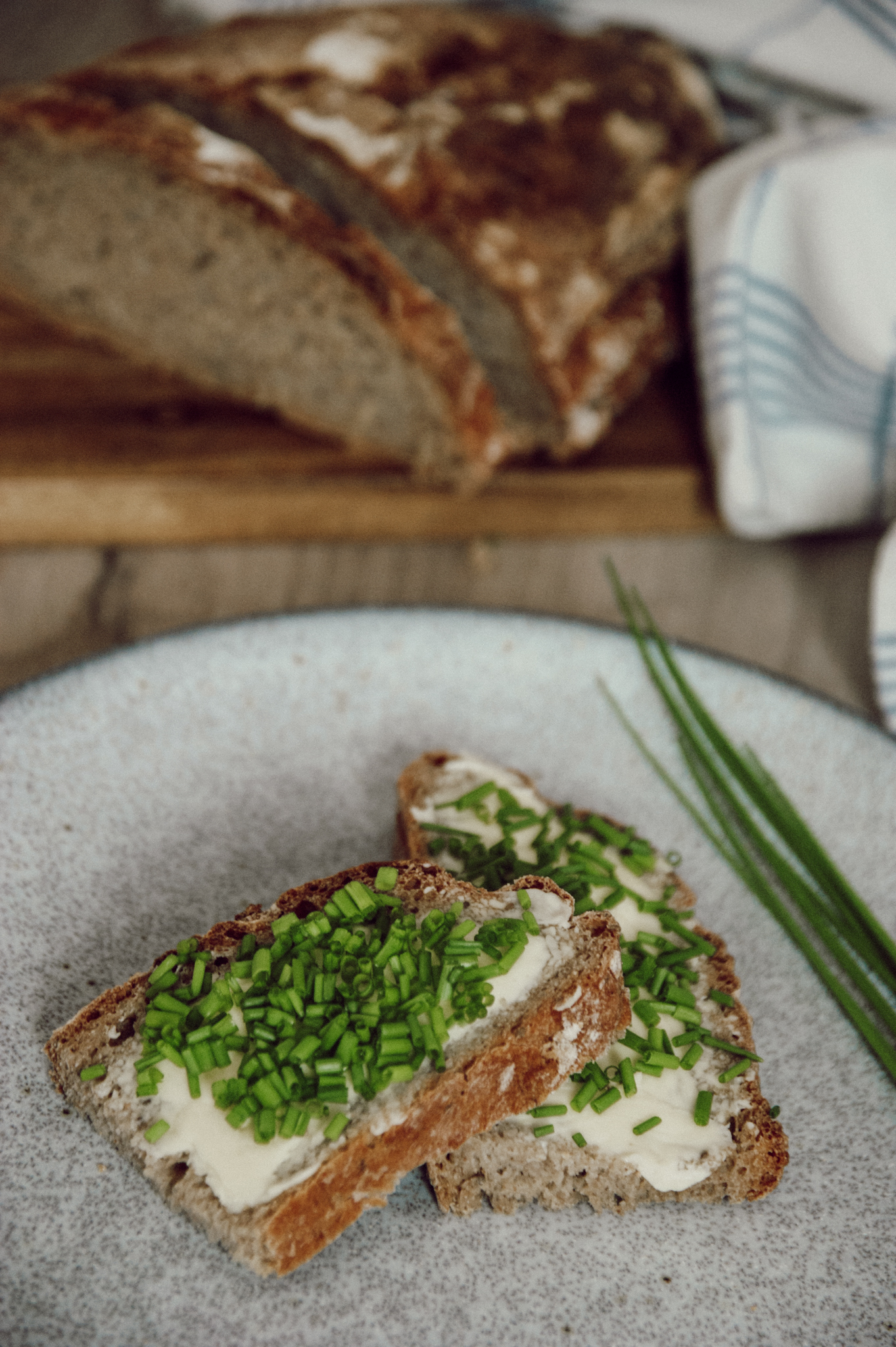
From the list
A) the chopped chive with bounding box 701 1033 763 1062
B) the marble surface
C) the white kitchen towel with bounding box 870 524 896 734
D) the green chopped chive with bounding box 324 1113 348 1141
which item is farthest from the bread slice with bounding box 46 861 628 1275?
the marble surface

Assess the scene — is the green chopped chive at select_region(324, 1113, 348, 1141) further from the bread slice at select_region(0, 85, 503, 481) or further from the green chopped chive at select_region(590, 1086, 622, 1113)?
the bread slice at select_region(0, 85, 503, 481)

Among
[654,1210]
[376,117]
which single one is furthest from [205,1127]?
[376,117]

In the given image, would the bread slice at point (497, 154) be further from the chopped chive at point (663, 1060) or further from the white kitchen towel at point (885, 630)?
the chopped chive at point (663, 1060)

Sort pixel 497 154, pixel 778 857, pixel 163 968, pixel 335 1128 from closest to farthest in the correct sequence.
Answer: pixel 335 1128, pixel 163 968, pixel 778 857, pixel 497 154

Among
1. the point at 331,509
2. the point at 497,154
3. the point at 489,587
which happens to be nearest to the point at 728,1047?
the point at 489,587

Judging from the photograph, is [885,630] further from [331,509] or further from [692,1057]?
[331,509]

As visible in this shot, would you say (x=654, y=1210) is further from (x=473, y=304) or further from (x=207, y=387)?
(x=207, y=387)
